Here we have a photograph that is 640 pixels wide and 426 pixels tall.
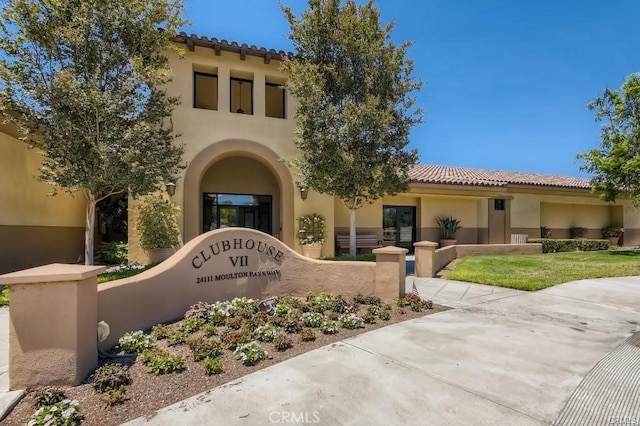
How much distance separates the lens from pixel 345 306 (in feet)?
23.8

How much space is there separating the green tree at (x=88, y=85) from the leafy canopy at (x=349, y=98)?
14.4 ft

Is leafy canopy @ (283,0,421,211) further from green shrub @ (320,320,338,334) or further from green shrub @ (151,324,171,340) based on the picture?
green shrub @ (151,324,171,340)

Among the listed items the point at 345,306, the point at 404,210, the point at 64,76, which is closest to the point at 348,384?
the point at 345,306

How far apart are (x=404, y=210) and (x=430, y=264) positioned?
8.72 m

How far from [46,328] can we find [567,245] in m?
23.3

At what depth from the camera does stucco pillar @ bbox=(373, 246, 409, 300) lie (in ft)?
26.3

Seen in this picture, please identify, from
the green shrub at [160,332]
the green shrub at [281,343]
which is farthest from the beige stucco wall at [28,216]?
the green shrub at [281,343]

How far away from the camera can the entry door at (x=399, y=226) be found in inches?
768

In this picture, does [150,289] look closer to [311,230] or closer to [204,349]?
[204,349]

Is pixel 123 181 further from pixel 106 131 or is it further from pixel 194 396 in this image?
pixel 194 396

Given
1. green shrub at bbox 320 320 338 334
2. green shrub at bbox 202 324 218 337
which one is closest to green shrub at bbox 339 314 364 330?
green shrub at bbox 320 320 338 334

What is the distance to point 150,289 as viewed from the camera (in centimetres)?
614

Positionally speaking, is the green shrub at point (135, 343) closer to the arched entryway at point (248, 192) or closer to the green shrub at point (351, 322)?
the green shrub at point (351, 322)

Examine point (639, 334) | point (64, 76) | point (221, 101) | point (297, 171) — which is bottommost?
point (639, 334)
